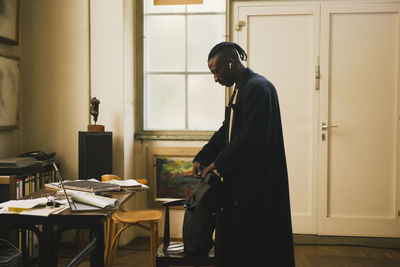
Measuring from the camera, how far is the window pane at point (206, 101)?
4238 millimetres

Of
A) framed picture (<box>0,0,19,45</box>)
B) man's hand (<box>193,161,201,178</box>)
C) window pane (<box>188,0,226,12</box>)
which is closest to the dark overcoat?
man's hand (<box>193,161,201,178</box>)

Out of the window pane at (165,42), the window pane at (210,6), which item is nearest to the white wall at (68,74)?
the window pane at (165,42)

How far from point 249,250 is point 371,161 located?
2403 millimetres

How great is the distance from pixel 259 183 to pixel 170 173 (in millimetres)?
2147

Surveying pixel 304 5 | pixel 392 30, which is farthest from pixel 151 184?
pixel 392 30

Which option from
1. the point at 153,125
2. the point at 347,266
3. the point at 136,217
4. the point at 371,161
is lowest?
the point at 347,266

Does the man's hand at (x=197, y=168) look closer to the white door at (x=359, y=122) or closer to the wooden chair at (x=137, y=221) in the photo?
the wooden chair at (x=137, y=221)

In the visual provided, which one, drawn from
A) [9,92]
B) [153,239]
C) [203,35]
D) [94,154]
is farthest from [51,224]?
[203,35]

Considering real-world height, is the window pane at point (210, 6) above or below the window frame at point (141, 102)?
above

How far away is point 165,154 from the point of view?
422 cm

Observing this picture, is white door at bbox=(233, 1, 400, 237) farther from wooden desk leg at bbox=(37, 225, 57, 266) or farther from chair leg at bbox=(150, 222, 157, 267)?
wooden desk leg at bbox=(37, 225, 57, 266)

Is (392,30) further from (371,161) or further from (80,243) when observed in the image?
(80,243)

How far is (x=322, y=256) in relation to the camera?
3797mm

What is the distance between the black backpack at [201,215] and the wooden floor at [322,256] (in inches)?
51.9
